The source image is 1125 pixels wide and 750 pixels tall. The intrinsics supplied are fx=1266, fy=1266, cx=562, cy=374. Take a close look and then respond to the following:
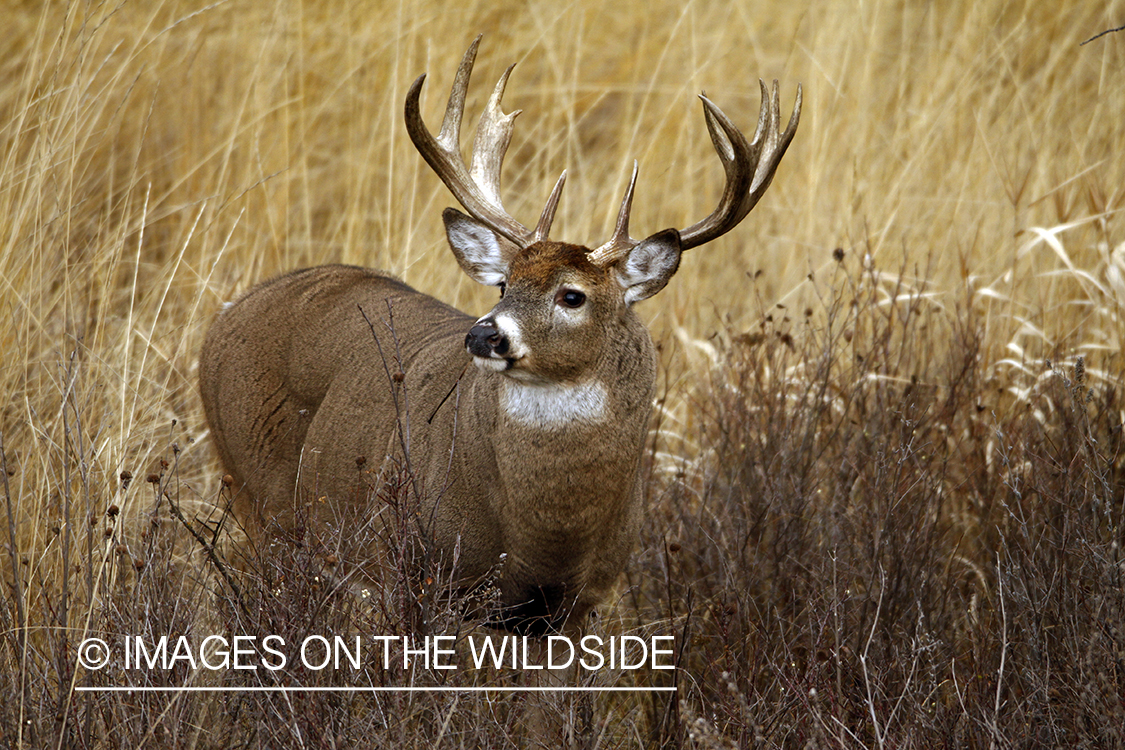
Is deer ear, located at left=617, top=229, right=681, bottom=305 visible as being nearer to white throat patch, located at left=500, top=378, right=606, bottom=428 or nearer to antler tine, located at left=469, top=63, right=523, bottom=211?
white throat patch, located at left=500, top=378, right=606, bottom=428

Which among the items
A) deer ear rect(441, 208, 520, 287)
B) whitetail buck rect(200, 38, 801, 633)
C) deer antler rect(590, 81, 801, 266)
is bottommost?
whitetail buck rect(200, 38, 801, 633)

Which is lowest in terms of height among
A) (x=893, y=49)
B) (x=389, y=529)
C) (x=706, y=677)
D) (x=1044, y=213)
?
(x=706, y=677)

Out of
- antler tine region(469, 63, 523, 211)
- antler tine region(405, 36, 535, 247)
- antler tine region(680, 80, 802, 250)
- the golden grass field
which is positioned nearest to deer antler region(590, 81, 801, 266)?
antler tine region(680, 80, 802, 250)

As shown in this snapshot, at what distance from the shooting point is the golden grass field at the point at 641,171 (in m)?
5.37

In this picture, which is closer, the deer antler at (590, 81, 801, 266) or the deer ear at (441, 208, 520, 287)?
the deer antler at (590, 81, 801, 266)

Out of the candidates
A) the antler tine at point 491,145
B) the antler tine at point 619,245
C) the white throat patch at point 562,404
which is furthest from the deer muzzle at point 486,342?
the antler tine at point 491,145

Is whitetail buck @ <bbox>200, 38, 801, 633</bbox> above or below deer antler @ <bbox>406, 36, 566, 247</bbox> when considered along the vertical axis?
below

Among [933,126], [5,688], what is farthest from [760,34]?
[5,688]

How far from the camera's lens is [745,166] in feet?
12.0

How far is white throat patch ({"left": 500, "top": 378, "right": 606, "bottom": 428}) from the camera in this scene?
11.5 feet

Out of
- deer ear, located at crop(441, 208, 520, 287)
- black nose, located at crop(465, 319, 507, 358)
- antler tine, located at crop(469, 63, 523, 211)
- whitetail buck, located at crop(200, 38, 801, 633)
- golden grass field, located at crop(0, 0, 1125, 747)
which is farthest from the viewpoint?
golden grass field, located at crop(0, 0, 1125, 747)

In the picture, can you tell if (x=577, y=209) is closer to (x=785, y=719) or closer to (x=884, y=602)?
(x=884, y=602)

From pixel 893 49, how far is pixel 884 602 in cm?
559

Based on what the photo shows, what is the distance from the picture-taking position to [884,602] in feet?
13.0
